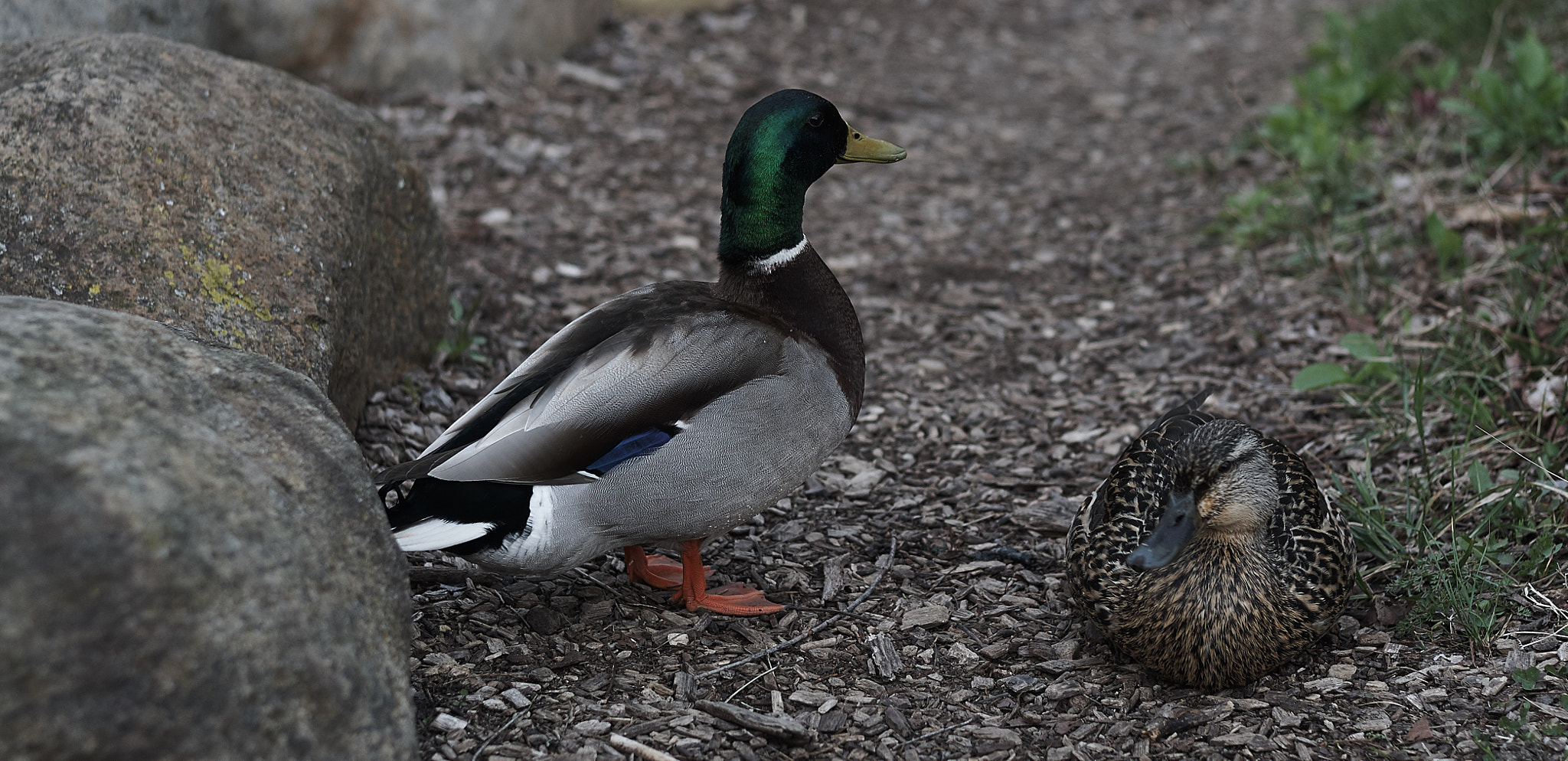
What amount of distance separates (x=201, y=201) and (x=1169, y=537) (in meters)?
2.46

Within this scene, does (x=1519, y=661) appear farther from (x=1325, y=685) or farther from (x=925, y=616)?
(x=925, y=616)

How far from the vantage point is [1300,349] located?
414cm

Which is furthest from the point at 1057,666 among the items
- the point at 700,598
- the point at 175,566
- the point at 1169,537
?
the point at 175,566

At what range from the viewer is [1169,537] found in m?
2.50

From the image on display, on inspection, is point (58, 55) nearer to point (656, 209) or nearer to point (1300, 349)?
point (656, 209)

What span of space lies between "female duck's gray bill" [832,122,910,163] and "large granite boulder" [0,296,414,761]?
176cm

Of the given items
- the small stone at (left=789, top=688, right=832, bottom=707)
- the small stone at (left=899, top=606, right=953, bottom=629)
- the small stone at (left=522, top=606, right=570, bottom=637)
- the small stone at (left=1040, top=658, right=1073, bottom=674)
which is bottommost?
the small stone at (left=1040, top=658, right=1073, bottom=674)

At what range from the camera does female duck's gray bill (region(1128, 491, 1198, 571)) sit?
8.08 feet

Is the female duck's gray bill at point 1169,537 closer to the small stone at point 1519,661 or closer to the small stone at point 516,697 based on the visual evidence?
the small stone at point 1519,661

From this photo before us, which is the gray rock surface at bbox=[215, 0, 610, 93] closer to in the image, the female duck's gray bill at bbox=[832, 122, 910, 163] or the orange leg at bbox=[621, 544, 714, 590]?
the female duck's gray bill at bbox=[832, 122, 910, 163]

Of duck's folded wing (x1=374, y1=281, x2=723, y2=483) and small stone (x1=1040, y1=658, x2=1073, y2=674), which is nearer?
Answer: duck's folded wing (x1=374, y1=281, x2=723, y2=483)

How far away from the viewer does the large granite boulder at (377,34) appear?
17.5ft

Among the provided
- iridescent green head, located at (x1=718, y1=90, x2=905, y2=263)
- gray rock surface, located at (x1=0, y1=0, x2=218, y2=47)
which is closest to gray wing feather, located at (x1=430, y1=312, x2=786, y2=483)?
iridescent green head, located at (x1=718, y1=90, x2=905, y2=263)

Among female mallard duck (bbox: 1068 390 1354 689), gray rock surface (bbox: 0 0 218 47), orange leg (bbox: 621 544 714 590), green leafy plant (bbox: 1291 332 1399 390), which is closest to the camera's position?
female mallard duck (bbox: 1068 390 1354 689)
